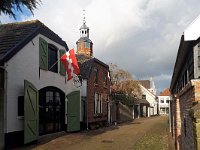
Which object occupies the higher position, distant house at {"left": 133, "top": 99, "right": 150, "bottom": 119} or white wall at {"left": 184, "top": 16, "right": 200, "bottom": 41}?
white wall at {"left": 184, "top": 16, "right": 200, "bottom": 41}

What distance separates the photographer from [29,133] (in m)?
14.7

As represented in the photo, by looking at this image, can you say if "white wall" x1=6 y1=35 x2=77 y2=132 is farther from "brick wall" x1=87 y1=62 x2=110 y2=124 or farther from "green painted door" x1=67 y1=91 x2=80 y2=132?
"brick wall" x1=87 y1=62 x2=110 y2=124

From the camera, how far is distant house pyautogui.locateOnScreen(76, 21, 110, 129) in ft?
79.7

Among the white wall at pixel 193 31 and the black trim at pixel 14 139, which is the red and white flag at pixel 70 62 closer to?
the black trim at pixel 14 139

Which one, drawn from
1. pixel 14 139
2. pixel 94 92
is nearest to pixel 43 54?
pixel 14 139

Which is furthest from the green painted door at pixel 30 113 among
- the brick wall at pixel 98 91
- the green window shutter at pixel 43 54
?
the brick wall at pixel 98 91

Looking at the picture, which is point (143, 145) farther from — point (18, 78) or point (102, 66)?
point (102, 66)

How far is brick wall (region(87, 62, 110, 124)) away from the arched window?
6.20 metres

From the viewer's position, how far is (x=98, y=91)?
90.3ft

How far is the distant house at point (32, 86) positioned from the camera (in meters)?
13.8

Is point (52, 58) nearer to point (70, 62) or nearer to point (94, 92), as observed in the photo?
point (70, 62)

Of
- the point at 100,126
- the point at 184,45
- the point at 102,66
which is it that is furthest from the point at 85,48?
the point at 184,45

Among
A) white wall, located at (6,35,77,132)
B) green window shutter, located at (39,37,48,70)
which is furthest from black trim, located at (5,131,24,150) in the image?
green window shutter, located at (39,37,48,70)

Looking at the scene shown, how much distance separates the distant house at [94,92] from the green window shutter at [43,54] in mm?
7314
